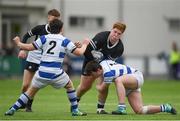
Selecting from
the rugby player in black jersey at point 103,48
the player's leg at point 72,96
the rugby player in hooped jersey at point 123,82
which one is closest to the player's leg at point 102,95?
the rugby player in black jersey at point 103,48

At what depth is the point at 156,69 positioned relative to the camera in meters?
43.2

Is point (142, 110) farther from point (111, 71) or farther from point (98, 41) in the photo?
point (98, 41)

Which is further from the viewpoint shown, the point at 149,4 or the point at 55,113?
the point at 149,4

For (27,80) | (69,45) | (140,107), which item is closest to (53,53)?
(69,45)

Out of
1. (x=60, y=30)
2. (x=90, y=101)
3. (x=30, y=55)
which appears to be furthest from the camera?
(x=90, y=101)

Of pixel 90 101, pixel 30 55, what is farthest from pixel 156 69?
pixel 30 55

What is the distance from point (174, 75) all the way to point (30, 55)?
82.2 ft

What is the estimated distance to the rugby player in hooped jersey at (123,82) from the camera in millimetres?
16203

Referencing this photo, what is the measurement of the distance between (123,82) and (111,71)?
1.08 feet

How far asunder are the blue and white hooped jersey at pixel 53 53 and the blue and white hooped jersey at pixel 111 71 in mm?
1162

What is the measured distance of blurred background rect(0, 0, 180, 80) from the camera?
4931cm

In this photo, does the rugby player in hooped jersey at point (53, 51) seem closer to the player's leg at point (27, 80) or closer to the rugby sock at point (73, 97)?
the rugby sock at point (73, 97)

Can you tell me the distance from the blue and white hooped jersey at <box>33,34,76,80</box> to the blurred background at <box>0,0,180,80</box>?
30.7 meters

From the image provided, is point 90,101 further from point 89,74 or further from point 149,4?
point 149,4
